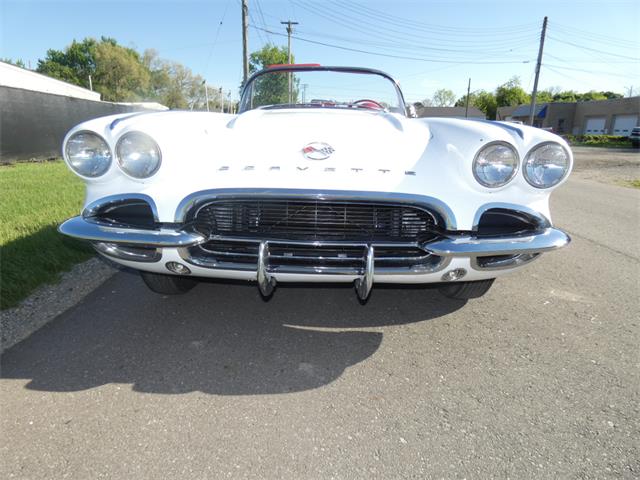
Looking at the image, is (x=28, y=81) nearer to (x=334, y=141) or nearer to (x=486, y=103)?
(x=334, y=141)

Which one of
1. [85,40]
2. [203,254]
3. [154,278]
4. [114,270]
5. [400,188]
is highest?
[85,40]

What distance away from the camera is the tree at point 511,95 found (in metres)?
63.7

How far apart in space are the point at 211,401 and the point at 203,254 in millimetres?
A: 643

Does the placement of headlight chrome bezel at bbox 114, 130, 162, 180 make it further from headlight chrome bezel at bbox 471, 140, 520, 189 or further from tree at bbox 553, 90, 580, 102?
tree at bbox 553, 90, 580, 102

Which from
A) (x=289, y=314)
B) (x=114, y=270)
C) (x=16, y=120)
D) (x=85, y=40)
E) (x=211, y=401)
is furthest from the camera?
(x=85, y=40)

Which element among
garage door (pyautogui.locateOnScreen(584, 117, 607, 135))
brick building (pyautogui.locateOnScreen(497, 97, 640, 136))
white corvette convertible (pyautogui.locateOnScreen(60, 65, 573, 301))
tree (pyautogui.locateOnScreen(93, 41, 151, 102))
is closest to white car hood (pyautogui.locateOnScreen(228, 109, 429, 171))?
white corvette convertible (pyautogui.locateOnScreen(60, 65, 573, 301))

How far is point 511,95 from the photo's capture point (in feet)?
209

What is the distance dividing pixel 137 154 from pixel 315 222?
0.88m

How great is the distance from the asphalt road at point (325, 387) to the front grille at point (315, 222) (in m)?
0.58

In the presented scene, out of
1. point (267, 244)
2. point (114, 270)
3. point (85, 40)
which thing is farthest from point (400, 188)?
point (85, 40)

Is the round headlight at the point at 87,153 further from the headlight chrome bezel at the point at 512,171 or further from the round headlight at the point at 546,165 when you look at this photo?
the round headlight at the point at 546,165

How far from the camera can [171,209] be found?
1900 millimetres

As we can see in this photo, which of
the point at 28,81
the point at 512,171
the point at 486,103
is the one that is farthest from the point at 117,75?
the point at 512,171

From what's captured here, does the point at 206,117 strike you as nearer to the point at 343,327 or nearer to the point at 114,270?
the point at 343,327
